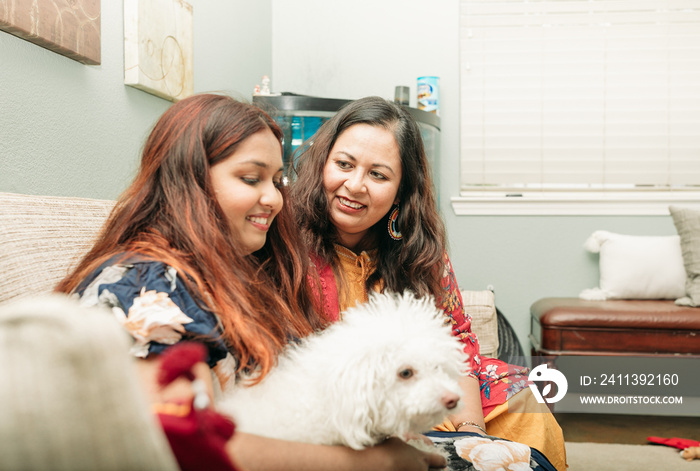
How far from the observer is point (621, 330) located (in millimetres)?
2959

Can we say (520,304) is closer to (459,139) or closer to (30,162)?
(459,139)

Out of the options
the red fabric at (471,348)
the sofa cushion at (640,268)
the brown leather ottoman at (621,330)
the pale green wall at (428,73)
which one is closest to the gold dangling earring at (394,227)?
the red fabric at (471,348)

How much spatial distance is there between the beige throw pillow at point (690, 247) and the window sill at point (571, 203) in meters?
0.21

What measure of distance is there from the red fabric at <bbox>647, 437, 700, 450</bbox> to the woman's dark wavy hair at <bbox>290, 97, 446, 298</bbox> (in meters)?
→ 2.07

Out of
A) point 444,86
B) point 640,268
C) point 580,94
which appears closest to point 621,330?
point 640,268

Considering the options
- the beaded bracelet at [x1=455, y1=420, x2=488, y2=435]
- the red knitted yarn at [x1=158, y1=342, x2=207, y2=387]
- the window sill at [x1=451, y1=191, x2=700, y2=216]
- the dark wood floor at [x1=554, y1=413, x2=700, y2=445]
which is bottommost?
the dark wood floor at [x1=554, y1=413, x2=700, y2=445]

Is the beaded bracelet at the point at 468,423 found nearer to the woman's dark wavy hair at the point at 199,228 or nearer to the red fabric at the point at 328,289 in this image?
the red fabric at the point at 328,289

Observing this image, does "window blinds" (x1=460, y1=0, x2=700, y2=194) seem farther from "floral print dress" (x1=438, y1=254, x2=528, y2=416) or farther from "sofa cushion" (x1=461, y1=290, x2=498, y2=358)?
"floral print dress" (x1=438, y1=254, x2=528, y2=416)

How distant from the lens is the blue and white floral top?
691mm

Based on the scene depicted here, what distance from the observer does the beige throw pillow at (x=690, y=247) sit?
3.12 metres

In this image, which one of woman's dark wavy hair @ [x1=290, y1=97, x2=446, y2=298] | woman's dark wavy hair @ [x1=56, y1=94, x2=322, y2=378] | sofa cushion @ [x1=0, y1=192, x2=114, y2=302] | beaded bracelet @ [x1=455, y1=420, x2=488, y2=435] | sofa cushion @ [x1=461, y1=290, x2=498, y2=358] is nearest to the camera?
woman's dark wavy hair @ [x1=56, y1=94, x2=322, y2=378]

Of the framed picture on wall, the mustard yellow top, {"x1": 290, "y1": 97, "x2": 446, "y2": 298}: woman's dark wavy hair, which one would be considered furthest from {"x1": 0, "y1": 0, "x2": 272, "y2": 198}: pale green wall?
the mustard yellow top

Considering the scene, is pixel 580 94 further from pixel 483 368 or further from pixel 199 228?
pixel 199 228

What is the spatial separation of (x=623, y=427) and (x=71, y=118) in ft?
10.7
